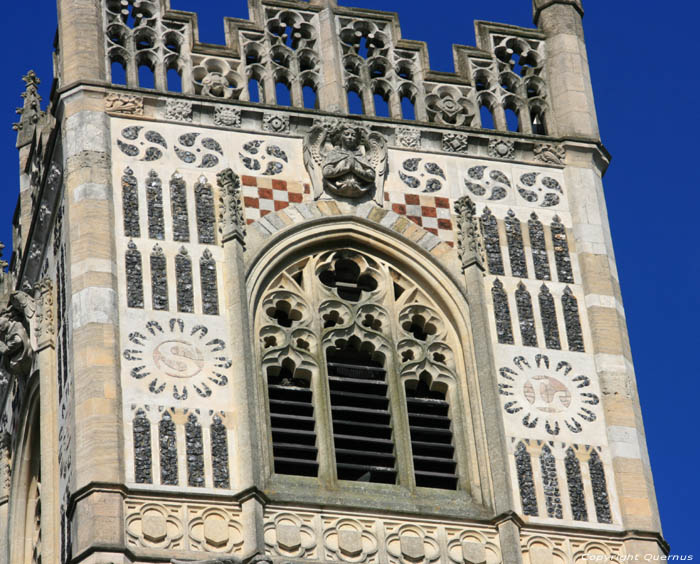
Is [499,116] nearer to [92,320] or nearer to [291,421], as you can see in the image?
[291,421]

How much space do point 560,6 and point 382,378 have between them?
273 inches

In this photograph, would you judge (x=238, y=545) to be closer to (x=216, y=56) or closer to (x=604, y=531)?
(x=604, y=531)

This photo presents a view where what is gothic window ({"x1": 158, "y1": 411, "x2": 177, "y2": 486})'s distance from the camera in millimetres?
32469

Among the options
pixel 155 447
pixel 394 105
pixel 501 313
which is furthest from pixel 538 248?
pixel 155 447

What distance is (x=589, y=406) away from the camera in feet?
114

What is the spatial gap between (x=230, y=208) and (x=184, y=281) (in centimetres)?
125

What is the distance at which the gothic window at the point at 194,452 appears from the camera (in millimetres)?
32531

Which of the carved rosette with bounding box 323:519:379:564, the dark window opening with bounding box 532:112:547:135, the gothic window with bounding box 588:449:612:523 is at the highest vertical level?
the dark window opening with bounding box 532:112:547:135

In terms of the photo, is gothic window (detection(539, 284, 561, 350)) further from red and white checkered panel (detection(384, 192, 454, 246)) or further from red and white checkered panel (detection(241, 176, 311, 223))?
red and white checkered panel (detection(241, 176, 311, 223))

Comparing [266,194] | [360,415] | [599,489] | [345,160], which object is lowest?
[599,489]

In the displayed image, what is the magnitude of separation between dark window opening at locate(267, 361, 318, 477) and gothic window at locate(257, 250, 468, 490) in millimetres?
12

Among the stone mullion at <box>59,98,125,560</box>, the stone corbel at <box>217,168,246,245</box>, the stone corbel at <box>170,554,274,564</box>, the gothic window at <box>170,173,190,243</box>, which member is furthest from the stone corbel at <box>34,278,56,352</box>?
the stone corbel at <box>170,554,274,564</box>

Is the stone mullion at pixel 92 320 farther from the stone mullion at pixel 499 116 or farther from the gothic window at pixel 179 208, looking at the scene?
the stone mullion at pixel 499 116

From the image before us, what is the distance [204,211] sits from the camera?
35.1 meters
